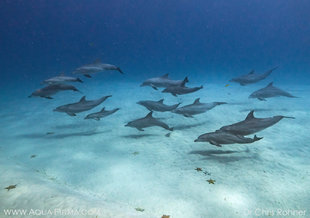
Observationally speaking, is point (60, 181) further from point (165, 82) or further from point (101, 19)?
point (101, 19)

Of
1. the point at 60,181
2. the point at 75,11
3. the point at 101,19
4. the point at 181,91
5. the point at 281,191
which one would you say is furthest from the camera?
the point at 101,19

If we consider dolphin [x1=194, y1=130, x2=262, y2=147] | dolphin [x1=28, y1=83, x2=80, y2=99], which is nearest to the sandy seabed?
dolphin [x1=194, y1=130, x2=262, y2=147]

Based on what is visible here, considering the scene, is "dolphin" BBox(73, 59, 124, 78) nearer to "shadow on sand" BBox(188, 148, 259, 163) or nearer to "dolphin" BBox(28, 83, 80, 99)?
"dolphin" BBox(28, 83, 80, 99)

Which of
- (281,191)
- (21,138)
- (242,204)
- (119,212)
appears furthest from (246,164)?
(21,138)

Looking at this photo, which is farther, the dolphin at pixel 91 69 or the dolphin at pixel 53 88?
the dolphin at pixel 91 69

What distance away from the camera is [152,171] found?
14.9 ft

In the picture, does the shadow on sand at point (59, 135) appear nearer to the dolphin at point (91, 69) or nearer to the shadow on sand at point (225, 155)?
the dolphin at point (91, 69)

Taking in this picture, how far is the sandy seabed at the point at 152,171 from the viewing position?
122 inches

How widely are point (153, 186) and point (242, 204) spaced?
1.64m

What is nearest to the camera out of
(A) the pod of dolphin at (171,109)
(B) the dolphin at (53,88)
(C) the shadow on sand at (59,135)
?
(A) the pod of dolphin at (171,109)

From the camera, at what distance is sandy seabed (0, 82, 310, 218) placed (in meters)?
3.11

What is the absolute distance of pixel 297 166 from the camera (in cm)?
459

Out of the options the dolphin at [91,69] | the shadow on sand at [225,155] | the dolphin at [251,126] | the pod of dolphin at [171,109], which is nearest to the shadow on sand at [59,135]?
the pod of dolphin at [171,109]

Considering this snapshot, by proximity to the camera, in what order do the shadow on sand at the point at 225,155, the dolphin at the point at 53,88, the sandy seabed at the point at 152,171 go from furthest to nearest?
the dolphin at the point at 53,88, the shadow on sand at the point at 225,155, the sandy seabed at the point at 152,171
